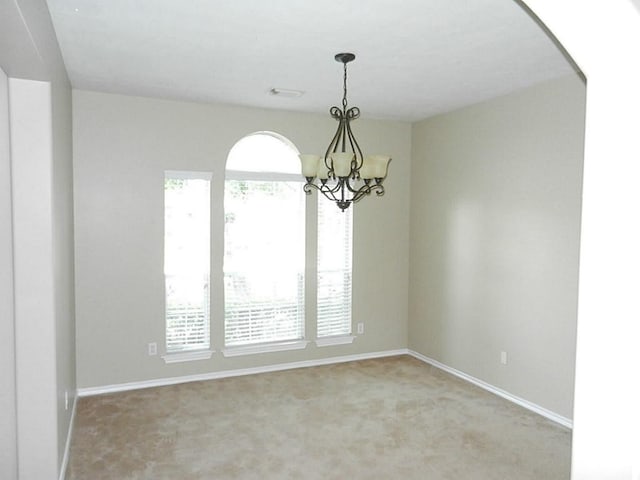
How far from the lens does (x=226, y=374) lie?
196 inches

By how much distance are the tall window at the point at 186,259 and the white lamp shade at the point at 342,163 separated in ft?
7.14

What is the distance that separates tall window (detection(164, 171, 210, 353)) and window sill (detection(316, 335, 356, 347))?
131cm

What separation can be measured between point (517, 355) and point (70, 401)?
3.84 meters

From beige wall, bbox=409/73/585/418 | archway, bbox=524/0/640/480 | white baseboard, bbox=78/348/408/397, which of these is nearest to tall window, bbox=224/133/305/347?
white baseboard, bbox=78/348/408/397

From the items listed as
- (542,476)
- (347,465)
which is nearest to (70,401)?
(347,465)

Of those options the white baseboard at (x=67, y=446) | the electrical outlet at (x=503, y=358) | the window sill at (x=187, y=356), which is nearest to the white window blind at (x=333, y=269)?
the window sill at (x=187, y=356)

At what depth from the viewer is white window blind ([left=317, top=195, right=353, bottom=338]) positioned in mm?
5414

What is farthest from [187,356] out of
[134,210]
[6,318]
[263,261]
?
[6,318]

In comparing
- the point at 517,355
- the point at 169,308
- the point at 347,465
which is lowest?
the point at 347,465

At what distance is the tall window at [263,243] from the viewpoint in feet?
16.4

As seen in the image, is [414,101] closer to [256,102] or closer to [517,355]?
[256,102]

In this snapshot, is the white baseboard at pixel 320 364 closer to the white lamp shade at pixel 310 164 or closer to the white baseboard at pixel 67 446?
the white baseboard at pixel 67 446

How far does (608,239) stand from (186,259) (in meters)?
4.13

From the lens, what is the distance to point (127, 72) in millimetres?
3768
